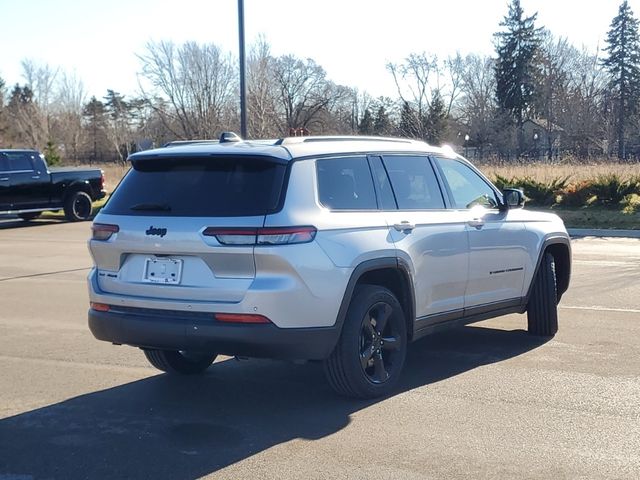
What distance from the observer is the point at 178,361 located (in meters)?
6.61

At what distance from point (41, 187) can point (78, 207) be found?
1462 millimetres

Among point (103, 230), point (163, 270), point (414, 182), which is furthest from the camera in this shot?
point (414, 182)

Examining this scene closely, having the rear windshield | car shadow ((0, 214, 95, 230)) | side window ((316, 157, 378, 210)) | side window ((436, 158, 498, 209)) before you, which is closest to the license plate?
the rear windshield

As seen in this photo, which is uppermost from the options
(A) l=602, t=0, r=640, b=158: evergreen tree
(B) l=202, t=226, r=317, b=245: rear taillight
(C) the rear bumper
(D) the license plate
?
Answer: (A) l=602, t=0, r=640, b=158: evergreen tree

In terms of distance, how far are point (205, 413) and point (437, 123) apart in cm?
5567

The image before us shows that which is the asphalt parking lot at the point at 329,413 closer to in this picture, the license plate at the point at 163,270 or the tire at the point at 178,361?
the tire at the point at 178,361

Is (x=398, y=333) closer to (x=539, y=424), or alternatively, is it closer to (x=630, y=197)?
(x=539, y=424)

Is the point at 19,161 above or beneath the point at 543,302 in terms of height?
above

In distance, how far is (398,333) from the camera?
19.9ft

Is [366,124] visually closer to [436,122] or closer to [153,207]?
[436,122]

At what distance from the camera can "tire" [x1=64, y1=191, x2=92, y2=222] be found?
23594mm

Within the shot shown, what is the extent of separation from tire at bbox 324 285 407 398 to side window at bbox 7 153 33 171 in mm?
18382

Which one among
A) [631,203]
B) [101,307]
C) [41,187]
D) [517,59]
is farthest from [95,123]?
[101,307]

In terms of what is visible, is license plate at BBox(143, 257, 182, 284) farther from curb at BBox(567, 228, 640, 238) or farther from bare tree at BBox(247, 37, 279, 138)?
bare tree at BBox(247, 37, 279, 138)
